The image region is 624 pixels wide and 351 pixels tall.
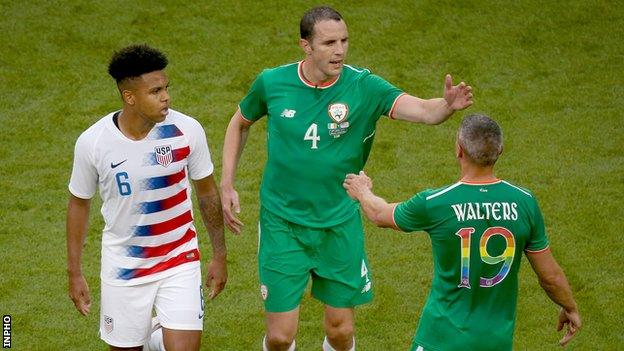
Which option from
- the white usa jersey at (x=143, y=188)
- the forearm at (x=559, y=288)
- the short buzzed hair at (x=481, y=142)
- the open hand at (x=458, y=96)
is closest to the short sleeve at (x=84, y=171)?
the white usa jersey at (x=143, y=188)

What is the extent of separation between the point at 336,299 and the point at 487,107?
208 inches

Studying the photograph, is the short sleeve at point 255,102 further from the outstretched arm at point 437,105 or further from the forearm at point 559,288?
the forearm at point 559,288

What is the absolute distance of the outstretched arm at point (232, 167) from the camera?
28.4 feet

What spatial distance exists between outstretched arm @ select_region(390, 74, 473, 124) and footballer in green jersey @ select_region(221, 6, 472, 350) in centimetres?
1

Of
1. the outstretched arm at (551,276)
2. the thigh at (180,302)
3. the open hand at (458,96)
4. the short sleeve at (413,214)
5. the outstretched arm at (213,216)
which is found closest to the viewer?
the short sleeve at (413,214)

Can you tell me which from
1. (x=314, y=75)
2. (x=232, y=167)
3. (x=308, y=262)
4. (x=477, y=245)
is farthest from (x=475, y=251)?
(x=232, y=167)

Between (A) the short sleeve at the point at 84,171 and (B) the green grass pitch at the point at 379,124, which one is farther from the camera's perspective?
(B) the green grass pitch at the point at 379,124

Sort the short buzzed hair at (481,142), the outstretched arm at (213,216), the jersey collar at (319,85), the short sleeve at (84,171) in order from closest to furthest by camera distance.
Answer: the short buzzed hair at (481,142) → the short sleeve at (84,171) → the outstretched arm at (213,216) → the jersey collar at (319,85)

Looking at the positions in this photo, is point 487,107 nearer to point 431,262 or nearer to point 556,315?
point 431,262

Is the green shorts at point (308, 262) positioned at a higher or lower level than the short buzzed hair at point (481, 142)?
lower

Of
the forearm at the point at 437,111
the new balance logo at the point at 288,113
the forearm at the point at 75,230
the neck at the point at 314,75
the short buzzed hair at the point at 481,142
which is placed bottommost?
the forearm at the point at 75,230

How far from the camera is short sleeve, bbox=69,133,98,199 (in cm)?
795

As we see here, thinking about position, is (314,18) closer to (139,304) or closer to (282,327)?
(282,327)

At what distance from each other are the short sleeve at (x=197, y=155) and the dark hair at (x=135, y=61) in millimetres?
478
